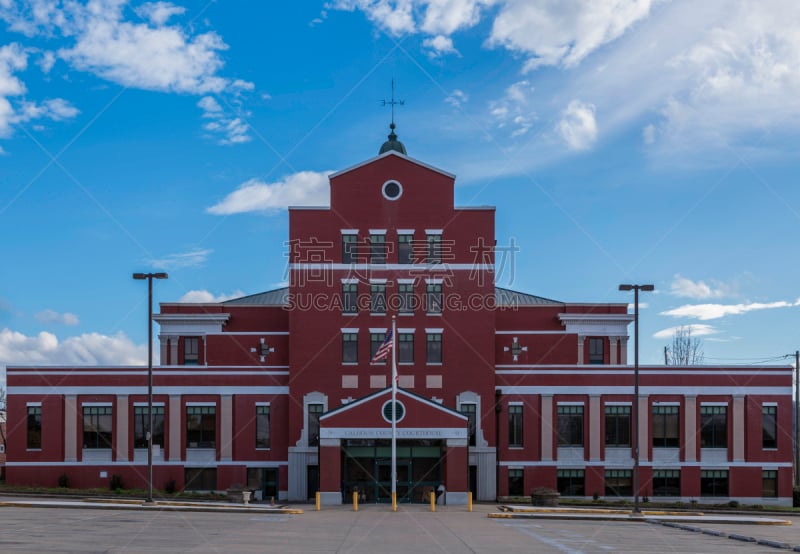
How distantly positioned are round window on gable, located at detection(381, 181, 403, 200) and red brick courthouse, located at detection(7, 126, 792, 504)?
6 centimetres

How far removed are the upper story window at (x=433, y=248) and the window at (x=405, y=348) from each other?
452 centimetres

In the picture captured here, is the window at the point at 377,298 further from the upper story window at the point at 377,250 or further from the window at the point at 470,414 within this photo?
the window at the point at 470,414

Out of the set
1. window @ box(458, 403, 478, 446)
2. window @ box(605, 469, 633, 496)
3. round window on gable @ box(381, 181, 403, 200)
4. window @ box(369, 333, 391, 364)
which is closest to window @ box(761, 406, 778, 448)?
window @ box(605, 469, 633, 496)

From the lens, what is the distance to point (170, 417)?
5253 cm

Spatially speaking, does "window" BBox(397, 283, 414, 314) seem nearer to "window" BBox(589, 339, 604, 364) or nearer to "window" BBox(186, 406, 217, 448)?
"window" BBox(186, 406, 217, 448)

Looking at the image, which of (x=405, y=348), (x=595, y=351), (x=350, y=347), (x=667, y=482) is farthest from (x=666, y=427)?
(x=350, y=347)

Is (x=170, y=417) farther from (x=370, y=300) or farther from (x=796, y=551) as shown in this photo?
(x=796, y=551)

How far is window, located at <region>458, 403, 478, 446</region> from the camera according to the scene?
5162 centimetres

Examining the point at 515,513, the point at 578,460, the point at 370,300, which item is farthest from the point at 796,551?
the point at 370,300

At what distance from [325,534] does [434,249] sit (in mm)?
24998

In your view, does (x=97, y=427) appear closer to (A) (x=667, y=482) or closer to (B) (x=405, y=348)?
(B) (x=405, y=348)

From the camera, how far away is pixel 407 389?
51.6 meters

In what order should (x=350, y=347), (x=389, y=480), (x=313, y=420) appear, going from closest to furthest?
(x=389, y=480), (x=313, y=420), (x=350, y=347)

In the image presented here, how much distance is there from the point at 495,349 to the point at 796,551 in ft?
98.9
